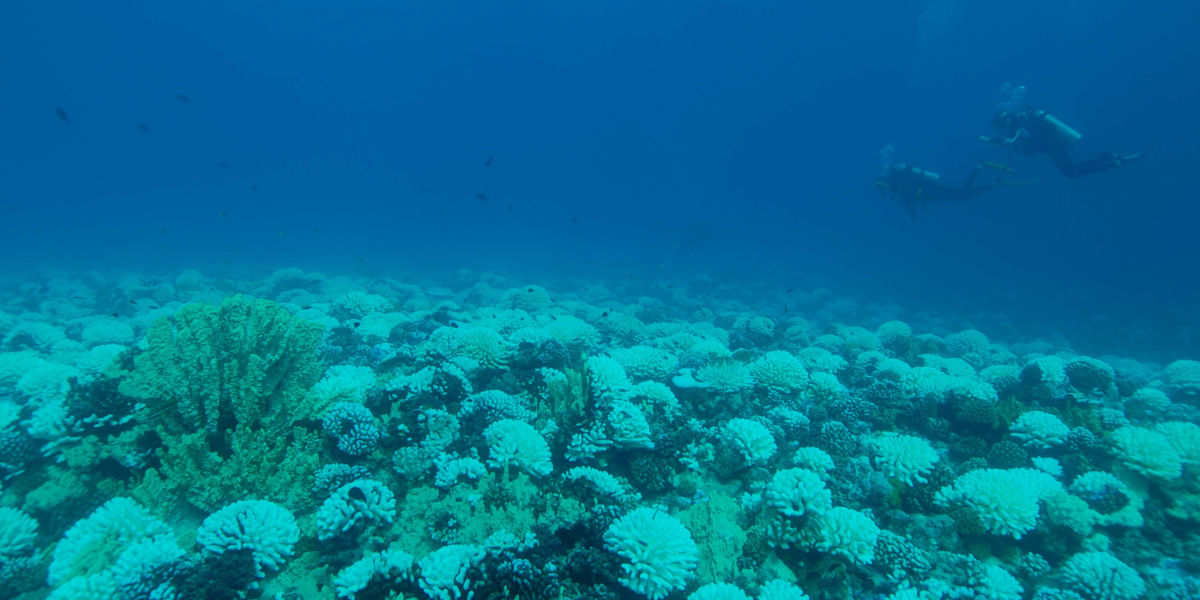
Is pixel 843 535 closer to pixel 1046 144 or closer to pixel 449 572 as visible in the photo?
pixel 449 572

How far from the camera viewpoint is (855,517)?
455 centimetres

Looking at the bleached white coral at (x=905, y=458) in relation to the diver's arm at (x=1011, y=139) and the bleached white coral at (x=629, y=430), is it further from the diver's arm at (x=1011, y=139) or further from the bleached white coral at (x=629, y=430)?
the diver's arm at (x=1011, y=139)

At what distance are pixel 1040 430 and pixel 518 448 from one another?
7305 mm

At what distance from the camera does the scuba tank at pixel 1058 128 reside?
19031 millimetres

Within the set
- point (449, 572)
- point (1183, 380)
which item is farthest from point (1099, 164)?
point (449, 572)

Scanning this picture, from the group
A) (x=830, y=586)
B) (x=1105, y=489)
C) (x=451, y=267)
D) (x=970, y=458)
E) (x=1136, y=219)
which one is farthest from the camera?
(x=1136, y=219)

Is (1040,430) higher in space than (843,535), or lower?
higher

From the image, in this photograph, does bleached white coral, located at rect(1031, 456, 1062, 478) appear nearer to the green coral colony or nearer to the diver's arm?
the green coral colony

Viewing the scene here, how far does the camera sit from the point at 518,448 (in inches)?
204

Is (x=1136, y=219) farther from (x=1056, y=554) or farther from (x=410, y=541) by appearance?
(x=410, y=541)

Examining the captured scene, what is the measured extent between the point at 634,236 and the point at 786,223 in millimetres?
41271

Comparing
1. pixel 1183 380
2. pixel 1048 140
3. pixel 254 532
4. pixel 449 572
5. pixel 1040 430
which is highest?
pixel 1048 140

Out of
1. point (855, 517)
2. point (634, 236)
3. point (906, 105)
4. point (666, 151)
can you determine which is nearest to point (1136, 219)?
point (906, 105)

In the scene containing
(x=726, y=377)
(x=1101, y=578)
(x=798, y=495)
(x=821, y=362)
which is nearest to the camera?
(x=1101, y=578)
